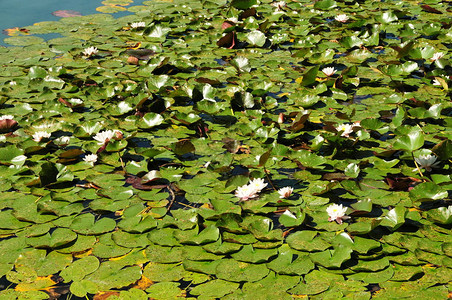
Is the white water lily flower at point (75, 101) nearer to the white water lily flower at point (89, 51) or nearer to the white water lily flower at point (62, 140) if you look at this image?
the white water lily flower at point (62, 140)

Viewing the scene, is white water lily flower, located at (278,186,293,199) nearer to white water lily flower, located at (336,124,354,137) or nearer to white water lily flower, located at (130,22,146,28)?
white water lily flower, located at (336,124,354,137)

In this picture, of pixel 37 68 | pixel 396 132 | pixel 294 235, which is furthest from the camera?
pixel 37 68

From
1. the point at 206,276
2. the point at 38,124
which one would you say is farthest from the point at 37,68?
the point at 206,276

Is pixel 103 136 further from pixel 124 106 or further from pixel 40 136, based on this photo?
pixel 124 106

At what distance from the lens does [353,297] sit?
2270mm

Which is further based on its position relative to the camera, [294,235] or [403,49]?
[403,49]

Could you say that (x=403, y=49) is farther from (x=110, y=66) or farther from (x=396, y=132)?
(x=110, y=66)

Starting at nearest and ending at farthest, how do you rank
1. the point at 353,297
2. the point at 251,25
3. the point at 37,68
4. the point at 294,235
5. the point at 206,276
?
1. the point at 353,297
2. the point at 206,276
3. the point at 294,235
4. the point at 37,68
5. the point at 251,25

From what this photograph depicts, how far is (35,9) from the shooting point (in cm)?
702

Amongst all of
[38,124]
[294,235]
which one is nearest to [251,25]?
[38,124]

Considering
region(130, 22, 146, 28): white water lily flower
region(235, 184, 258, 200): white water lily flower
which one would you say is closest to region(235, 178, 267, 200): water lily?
region(235, 184, 258, 200): white water lily flower

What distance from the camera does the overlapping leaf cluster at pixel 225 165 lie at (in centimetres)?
245

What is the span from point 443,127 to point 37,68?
3.71 meters

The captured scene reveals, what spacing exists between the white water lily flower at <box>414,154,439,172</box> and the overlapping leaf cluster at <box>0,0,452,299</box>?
1 centimetres
